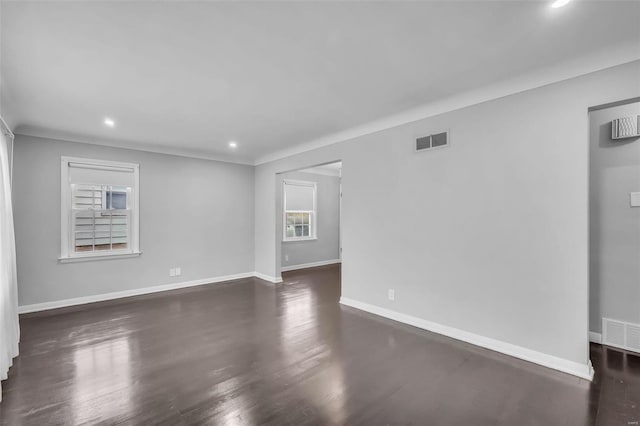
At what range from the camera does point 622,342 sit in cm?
297

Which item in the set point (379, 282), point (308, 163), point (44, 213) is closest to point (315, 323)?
point (379, 282)

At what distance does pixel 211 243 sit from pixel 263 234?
106cm

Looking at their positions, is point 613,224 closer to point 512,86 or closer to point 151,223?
point 512,86

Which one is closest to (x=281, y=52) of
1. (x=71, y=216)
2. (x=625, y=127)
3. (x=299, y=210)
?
(x=625, y=127)

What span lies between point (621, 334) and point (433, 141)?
8.94 feet

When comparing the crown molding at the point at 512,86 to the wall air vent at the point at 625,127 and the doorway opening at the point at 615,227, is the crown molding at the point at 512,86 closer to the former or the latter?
the doorway opening at the point at 615,227

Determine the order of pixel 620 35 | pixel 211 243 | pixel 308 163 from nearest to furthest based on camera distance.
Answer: pixel 620 35, pixel 308 163, pixel 211 243

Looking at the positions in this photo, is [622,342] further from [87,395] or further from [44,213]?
[44,213]

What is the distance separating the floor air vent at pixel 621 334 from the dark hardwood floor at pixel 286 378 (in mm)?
148

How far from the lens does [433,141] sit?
3.44 m

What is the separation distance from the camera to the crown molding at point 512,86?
2.28m

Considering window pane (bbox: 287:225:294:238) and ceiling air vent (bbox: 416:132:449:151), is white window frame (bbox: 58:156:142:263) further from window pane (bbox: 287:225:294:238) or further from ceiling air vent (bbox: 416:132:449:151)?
ceiling air vent (bbox: 416:132:449:151)

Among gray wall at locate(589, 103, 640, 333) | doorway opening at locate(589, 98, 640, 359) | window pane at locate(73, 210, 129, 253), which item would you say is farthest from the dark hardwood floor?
window pane at locate(73, 210, 129, 253)

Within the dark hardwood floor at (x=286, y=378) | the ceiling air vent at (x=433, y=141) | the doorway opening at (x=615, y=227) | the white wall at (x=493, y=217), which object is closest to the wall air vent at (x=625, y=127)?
the doorway opening at (x=615, y=227)
